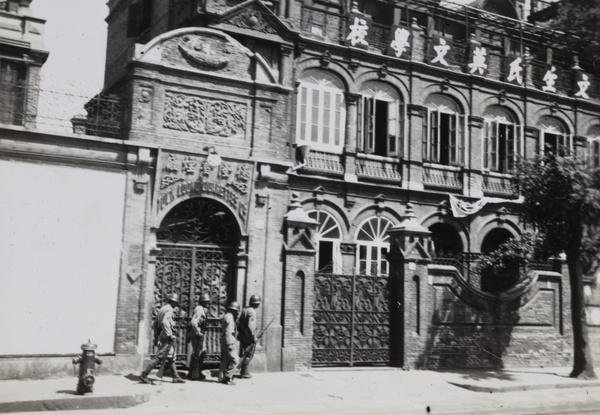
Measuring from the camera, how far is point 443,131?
24328 mm

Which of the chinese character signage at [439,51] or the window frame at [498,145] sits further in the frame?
the window frame at [498,145]

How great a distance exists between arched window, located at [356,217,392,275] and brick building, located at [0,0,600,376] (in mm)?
61

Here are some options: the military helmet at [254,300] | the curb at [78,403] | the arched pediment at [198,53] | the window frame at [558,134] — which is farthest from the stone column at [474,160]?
the curb at [78,403]

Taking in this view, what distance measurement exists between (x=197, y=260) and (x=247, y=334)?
207 centimetres

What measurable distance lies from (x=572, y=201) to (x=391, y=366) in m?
5.91

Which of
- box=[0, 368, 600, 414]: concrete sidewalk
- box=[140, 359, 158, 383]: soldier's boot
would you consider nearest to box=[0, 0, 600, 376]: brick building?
box=[0, 368, 600, 414]: concrete sidewalk

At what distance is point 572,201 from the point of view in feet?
50.5

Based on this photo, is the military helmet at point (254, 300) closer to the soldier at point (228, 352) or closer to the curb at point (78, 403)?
the soldier at point (228, 352)

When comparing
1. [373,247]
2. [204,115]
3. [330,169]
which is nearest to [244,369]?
[204,115]

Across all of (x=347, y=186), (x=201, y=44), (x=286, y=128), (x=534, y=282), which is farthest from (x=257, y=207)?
(x=534, y=282)

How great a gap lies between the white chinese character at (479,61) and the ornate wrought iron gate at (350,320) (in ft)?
38.3

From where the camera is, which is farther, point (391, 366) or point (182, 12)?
point (182, 12)

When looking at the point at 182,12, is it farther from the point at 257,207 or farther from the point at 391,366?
the point at 391,366

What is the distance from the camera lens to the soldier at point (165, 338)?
12234mm
